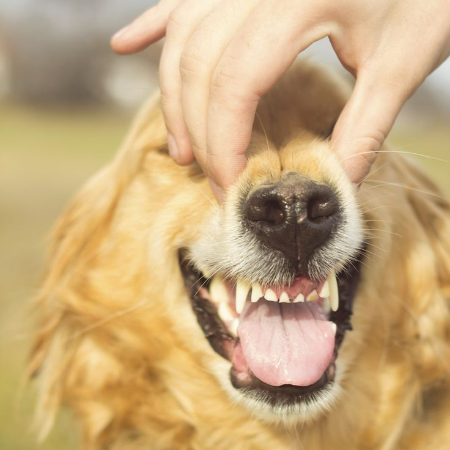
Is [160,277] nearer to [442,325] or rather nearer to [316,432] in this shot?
[316,432]

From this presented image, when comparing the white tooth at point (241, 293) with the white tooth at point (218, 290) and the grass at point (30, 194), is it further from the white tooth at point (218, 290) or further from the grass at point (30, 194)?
the grass at point (30, 194)

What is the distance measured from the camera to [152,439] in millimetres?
2672

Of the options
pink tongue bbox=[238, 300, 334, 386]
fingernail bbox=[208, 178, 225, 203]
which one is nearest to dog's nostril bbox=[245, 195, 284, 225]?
fingernail bbox=[208, 178, 225, 203]

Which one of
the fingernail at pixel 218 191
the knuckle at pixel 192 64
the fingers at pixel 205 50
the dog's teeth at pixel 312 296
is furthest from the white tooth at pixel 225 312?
the knuckle at pixel 192 64

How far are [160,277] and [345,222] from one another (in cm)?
86

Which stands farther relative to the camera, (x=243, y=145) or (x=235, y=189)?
(x=235, y=189)

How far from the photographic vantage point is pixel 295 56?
1.72 meters

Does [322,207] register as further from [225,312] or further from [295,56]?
[225,312]

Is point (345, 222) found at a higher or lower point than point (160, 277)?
higher

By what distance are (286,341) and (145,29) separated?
1.17m

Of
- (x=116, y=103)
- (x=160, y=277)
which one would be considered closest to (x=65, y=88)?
(x=116, y=103)

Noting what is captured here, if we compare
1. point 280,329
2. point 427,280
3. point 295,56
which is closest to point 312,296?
point 280,329

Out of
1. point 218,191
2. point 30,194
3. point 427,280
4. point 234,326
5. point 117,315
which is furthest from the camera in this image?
point 30,194

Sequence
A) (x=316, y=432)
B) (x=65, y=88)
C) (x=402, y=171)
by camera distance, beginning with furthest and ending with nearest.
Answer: (x=65, y=88), (x=402, y=171), (x=316, y=432)
